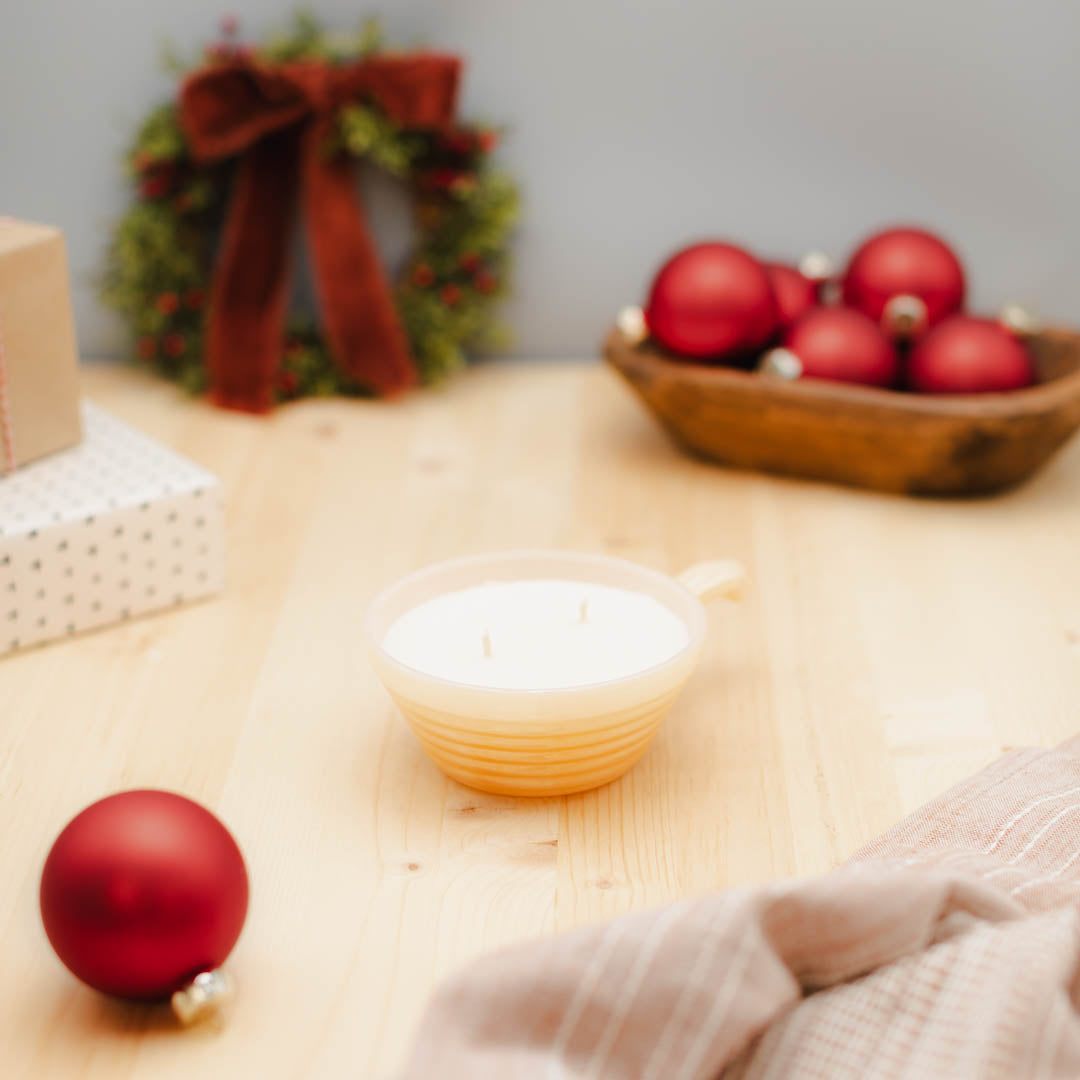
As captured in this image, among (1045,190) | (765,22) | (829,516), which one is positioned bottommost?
(829,516)

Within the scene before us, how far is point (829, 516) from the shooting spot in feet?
3.35

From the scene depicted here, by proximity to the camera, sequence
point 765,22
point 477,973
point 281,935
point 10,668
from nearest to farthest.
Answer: point 477,973
point 281,935
point 10,668
point 765,22

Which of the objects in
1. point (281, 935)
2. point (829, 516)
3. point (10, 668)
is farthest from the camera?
point (829, 516)

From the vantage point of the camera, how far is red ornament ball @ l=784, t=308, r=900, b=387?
40.5 inches

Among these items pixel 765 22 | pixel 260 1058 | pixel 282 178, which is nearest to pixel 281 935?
pixel 260 1058

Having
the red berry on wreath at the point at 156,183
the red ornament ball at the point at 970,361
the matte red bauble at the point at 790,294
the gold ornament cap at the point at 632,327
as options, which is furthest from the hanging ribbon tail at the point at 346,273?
the red ornament ball at the point at 970,361

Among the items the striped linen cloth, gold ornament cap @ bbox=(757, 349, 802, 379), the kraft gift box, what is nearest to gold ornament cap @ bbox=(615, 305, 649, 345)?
gold ornament cap @ bbox=(757, 349, 802, 379)

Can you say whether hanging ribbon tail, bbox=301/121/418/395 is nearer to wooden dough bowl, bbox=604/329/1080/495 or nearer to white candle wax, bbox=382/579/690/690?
wooden dough bowl, bbox=604/329/1080/495

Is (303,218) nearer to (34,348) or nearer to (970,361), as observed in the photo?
(34,348)

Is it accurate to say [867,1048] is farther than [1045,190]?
No

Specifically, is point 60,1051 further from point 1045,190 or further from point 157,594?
point 1045,190

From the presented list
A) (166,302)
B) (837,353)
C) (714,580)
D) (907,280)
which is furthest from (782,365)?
(166,302)

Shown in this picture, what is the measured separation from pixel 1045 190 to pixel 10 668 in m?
0.96

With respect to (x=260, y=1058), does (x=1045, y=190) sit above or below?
above
